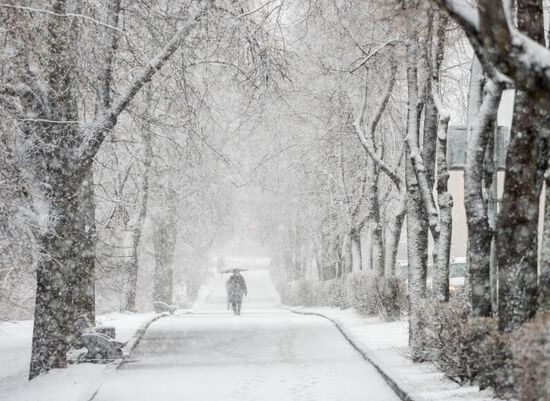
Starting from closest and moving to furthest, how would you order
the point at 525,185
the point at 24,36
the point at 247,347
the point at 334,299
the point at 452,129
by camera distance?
the point at 525,185, the point at 24,36, the point at 452,129, the point at 247,347, the point at 334,299

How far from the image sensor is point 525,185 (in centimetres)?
885

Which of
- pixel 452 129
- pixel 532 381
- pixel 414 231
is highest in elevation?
pixel 452 129

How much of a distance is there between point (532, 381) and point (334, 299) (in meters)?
26.9

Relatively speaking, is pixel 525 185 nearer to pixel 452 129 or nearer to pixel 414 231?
pixel 452 129

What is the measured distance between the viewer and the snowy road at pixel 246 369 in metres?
11.1

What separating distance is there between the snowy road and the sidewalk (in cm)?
22

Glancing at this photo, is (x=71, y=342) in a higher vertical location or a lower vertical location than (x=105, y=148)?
lower

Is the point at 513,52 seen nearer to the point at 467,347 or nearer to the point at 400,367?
the point at 467,347

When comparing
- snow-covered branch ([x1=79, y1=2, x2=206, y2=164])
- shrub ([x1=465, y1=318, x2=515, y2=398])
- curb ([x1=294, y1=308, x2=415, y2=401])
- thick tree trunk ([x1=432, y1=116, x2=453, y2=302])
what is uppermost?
snow-covered branch ([x1=79, y1=2, x2=206, y2=164])

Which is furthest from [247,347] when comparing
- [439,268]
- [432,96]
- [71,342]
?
[432,96]

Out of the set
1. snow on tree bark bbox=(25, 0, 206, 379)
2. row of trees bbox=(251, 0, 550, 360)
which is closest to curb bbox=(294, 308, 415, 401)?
row of trees bbox=(251, 0, 550, 360)

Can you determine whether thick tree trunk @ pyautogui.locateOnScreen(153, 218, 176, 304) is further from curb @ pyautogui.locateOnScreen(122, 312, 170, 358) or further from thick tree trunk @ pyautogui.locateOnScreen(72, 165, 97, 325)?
thick tree trunk @ pyautogui.locateOnScreen(72, 165, 97, 325)

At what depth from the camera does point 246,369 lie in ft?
44.3

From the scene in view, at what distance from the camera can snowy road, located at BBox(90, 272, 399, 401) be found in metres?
11.1
